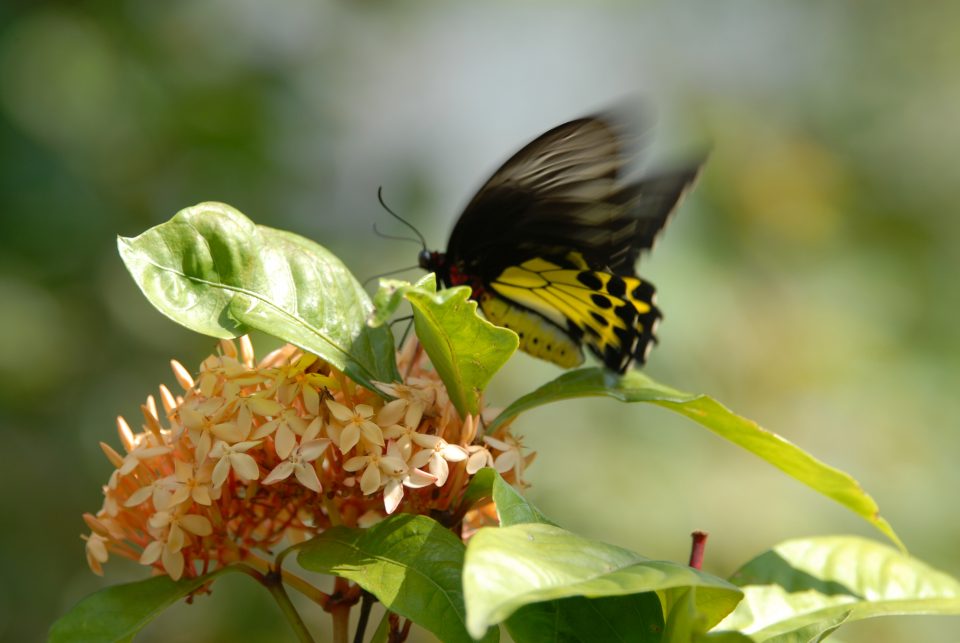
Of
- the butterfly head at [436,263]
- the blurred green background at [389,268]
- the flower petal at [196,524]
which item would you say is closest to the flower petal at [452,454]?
the flower petal at [196,524]

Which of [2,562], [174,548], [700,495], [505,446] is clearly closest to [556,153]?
[505,446]

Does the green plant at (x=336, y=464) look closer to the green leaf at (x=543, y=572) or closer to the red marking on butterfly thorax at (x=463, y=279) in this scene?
the green leaf at (x=543, y=572)

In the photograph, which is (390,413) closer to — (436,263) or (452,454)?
(452,454)

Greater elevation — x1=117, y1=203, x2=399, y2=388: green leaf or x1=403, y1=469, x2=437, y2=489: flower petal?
x1=117, y1=203, x2=399, y2=388: green leaf

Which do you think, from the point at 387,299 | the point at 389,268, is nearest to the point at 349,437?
the point at 387,299

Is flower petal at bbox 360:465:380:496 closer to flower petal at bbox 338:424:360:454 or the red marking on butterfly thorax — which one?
flower petal at bbox 338:424:360:454

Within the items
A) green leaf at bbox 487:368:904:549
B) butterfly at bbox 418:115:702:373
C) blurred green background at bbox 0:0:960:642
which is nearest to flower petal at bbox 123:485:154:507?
green leaf at bbox 487:368:904:549

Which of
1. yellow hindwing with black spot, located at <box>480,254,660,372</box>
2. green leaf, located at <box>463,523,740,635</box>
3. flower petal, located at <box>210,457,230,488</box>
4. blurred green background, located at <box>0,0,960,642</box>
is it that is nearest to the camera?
green leaf, located at <box>463,523,740,635</box>

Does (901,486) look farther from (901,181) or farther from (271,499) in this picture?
(271,499)
